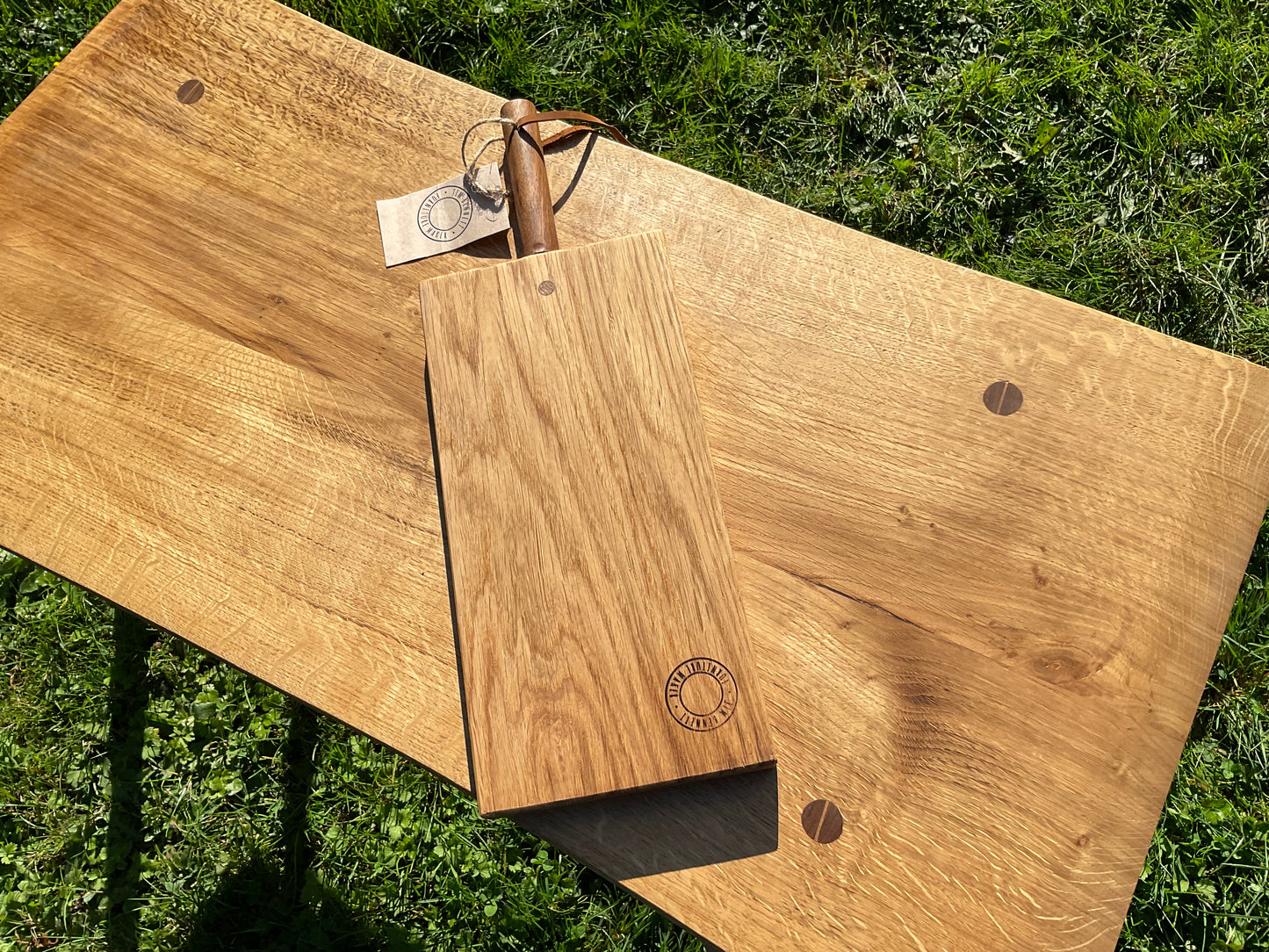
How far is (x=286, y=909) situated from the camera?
6.21ft

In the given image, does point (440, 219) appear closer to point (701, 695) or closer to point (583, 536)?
Result: point (583, 536)

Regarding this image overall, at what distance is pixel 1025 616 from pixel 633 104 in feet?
5.60

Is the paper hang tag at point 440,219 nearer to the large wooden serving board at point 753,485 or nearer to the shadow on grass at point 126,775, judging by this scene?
the large wooden serving board at point 753,485

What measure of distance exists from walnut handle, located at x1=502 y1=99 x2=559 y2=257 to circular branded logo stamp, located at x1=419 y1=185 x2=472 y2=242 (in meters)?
0.08

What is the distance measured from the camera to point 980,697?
1.11 m

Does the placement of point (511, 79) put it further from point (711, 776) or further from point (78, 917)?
point (78, 917)

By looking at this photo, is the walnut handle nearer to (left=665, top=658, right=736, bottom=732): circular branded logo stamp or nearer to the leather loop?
the leather loop

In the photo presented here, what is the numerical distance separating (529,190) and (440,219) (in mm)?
159

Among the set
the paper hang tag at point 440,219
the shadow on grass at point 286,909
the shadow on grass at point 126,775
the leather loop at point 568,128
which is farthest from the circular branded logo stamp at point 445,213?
the shadow on grass at point 286,909

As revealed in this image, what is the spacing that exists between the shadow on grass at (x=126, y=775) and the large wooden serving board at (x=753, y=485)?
0.82 m

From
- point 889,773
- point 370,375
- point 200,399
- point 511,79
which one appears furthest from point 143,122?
point 889,773

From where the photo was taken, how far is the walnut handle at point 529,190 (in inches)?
48.9

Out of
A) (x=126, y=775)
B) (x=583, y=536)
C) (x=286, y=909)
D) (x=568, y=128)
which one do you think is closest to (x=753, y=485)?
(x=583, y=536)

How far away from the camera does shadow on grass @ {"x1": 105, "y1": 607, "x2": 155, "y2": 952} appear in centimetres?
192
